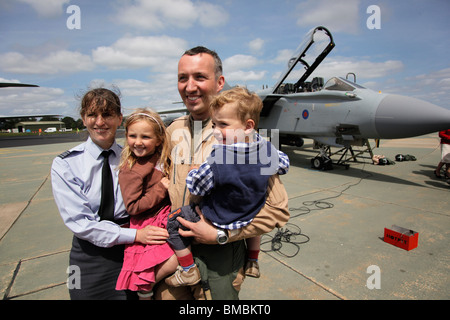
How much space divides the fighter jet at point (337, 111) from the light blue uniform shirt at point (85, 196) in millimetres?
4289

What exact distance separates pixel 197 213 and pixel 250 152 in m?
0.49

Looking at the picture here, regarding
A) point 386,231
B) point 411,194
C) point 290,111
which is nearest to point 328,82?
point 290,111

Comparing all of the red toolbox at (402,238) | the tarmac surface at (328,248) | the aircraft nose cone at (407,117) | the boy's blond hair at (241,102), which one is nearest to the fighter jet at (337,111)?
the aircraft nose cone at (407,117)

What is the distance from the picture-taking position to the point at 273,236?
12.3 ft

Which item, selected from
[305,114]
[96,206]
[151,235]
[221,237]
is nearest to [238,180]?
[221,237]

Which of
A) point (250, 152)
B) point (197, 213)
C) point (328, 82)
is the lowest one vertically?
point (197, 213)

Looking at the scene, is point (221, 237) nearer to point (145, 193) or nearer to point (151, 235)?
point (151, 235)

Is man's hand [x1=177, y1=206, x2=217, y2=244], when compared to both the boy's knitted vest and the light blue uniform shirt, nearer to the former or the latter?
the boy's knitted vest

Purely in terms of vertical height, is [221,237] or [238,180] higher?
[238,180]

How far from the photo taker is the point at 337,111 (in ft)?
23.2

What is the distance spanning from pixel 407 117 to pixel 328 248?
A: 426cm

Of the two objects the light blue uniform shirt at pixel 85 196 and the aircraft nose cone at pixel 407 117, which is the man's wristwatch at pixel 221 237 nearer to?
the light blue uniform shirt at pixel 85 196

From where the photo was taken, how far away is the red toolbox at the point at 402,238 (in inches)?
125
